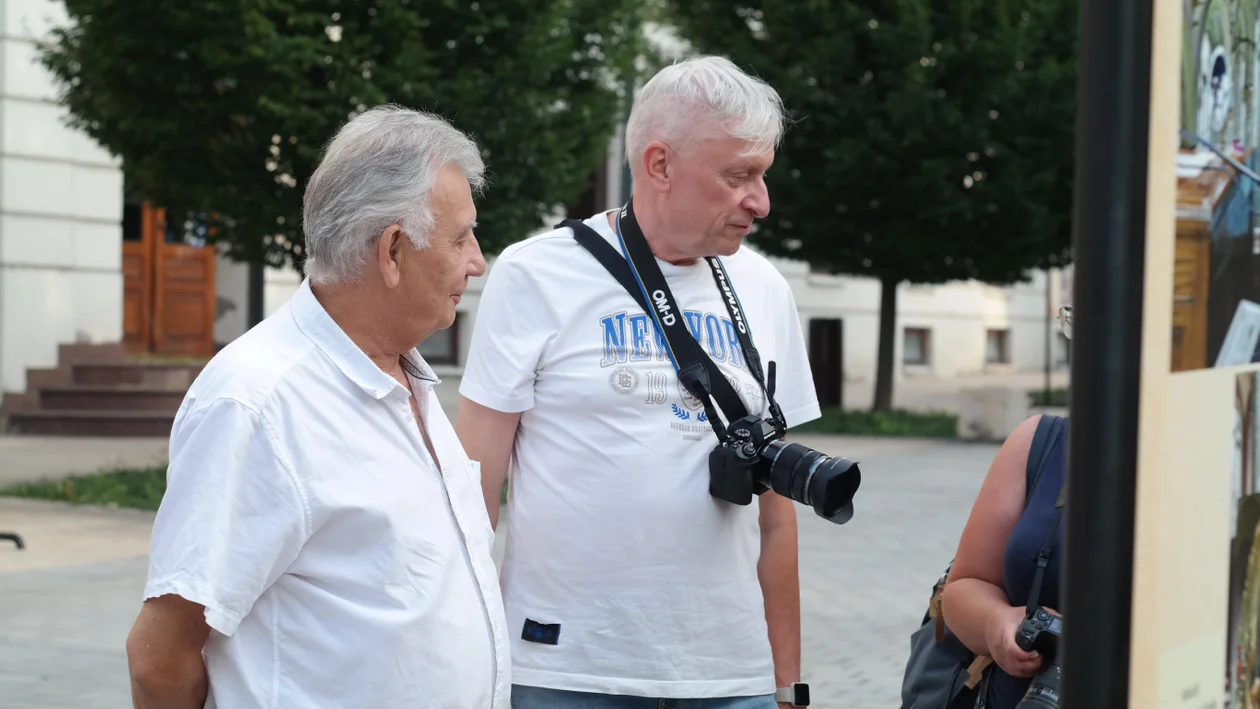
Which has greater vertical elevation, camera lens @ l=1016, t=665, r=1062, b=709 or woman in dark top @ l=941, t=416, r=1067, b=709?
woman in dark top @ l=941, t=416, r=1067, b=709

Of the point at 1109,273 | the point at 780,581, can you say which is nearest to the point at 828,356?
the point at 780,581

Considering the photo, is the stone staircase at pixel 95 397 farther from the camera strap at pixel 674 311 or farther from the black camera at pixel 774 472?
the black camera at pixel 774 472

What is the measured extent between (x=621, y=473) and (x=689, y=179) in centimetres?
53

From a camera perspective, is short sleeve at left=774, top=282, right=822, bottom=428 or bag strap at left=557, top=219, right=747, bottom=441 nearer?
bag strap at left=557, top=219, right=747, bottom=441

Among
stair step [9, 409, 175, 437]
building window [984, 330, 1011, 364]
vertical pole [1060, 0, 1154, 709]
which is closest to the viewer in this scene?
vertical pole [1060, 0, 1154, 709]

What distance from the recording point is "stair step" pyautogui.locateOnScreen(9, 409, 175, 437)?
15.5 metres

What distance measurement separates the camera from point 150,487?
11.1 metres

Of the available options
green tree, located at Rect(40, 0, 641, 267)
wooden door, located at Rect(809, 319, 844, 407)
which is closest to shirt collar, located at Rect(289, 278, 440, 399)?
A: green tree, located at Rect(40, 0, 641, 267)

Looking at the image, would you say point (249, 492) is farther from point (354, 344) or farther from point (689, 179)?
point (689, 179)

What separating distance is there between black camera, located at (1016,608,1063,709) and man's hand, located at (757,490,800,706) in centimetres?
55

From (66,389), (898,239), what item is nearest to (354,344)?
(66,389)

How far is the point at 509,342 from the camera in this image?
282 centimetres

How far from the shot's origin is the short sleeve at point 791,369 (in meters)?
3.05

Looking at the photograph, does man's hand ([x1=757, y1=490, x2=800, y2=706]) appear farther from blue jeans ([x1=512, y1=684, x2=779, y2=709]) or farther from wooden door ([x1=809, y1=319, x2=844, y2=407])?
wooden door ([x1=809, y1=319, x2=844, y2=407])
